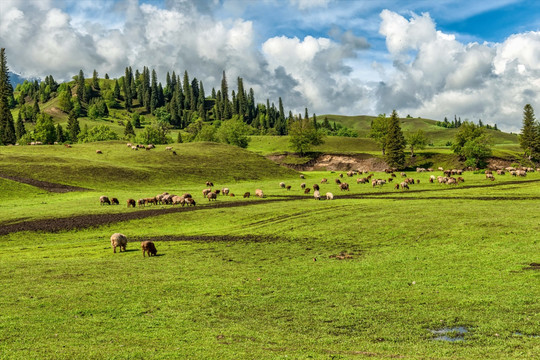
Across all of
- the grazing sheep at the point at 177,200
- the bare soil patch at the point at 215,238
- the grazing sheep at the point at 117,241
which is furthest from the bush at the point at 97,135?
the grazing sheep at the point at 117,241

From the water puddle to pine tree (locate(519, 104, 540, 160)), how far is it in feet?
465

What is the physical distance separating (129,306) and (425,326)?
13.1 m

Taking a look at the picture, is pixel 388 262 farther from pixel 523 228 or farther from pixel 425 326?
pixel 523 228

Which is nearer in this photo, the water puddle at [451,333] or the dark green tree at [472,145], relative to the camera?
the water puddle at [451,333]

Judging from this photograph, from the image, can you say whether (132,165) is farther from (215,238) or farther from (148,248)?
(148,248)

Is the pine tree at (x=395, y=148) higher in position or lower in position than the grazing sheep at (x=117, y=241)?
higher

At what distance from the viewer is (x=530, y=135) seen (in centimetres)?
13562

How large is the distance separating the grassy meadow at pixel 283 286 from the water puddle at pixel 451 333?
0.04 m

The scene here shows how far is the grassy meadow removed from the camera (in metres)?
14.1

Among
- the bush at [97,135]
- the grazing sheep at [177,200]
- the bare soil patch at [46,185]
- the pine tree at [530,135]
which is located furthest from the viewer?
the bush at [97,135]

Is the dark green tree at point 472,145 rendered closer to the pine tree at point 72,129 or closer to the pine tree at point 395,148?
the pine tree at point 395,148

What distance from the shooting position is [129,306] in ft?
61.4

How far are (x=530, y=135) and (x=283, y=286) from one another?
145 metres

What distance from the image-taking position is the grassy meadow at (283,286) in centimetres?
1409
